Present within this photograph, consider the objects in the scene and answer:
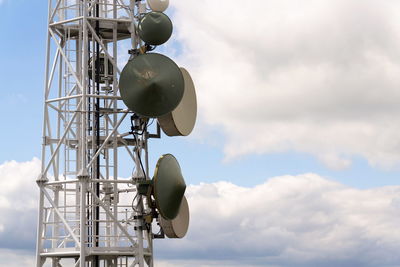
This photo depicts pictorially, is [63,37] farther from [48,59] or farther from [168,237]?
[168,237]

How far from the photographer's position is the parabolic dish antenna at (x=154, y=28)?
43.2 meters

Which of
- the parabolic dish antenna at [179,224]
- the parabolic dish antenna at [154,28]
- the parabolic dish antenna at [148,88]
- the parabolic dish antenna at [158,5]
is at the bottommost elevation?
the parabolic dish antenna at [179,224]

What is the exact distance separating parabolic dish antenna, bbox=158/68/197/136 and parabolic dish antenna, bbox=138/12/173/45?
2966 millimetres

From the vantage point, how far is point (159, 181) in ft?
135

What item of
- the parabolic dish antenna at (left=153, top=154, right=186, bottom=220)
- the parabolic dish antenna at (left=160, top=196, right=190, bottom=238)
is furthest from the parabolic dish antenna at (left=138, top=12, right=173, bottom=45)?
the parabolic dish antenna at (left=160, top=196, right=190, bottom=238)

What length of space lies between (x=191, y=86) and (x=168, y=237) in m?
9.33

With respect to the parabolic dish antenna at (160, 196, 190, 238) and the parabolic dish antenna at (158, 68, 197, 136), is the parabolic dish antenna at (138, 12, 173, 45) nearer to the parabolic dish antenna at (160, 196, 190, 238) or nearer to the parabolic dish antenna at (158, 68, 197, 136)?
the parabolic dish antenna at (158, 68, 197, 136)

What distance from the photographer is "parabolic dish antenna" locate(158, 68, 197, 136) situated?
143 ft

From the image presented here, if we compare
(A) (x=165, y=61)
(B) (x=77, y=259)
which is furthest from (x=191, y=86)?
(B) (x=77, y=259)

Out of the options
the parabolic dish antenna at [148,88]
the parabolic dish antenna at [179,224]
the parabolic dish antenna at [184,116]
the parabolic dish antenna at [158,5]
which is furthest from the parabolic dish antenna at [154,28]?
the parabolic dish antenna at [179,224]

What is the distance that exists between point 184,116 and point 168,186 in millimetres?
5070

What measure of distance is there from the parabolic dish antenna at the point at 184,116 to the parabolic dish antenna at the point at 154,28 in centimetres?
297

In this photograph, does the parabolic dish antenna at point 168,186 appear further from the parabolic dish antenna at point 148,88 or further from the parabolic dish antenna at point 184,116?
the parabolic dish antenna at point 148,88

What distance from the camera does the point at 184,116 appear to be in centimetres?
4472
